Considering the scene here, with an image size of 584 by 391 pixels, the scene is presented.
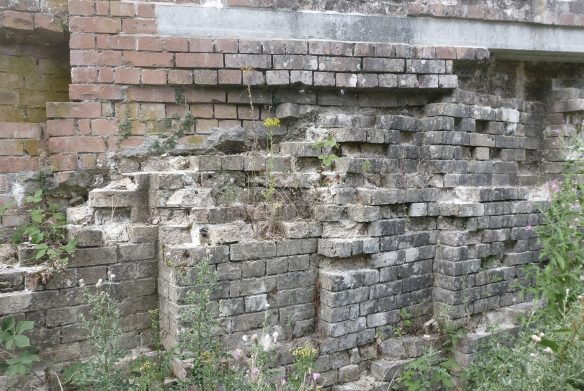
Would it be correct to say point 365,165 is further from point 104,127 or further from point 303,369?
point 104,127

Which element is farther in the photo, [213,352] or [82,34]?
[82,34]

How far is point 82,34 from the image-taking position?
315 cm

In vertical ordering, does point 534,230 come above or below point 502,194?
below

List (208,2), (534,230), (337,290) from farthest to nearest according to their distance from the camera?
(534,230) < (208,2) < (337,290)

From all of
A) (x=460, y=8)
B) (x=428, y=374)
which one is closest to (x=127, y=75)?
(x=460, y=8)

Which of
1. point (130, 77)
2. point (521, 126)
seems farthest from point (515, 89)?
point (130, 77)

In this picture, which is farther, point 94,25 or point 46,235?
point 94,25

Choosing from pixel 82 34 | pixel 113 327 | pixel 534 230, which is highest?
pixel 82 34

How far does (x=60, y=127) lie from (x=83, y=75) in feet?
1.24

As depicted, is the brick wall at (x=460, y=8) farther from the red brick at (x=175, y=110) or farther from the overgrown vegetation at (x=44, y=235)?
the overgrown vegetation at (x=44, y=235)

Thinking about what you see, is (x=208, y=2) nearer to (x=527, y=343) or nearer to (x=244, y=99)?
(x=244, y=99)

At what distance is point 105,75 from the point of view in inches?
125

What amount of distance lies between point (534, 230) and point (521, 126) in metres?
0.90

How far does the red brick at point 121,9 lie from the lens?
10.5 ft
